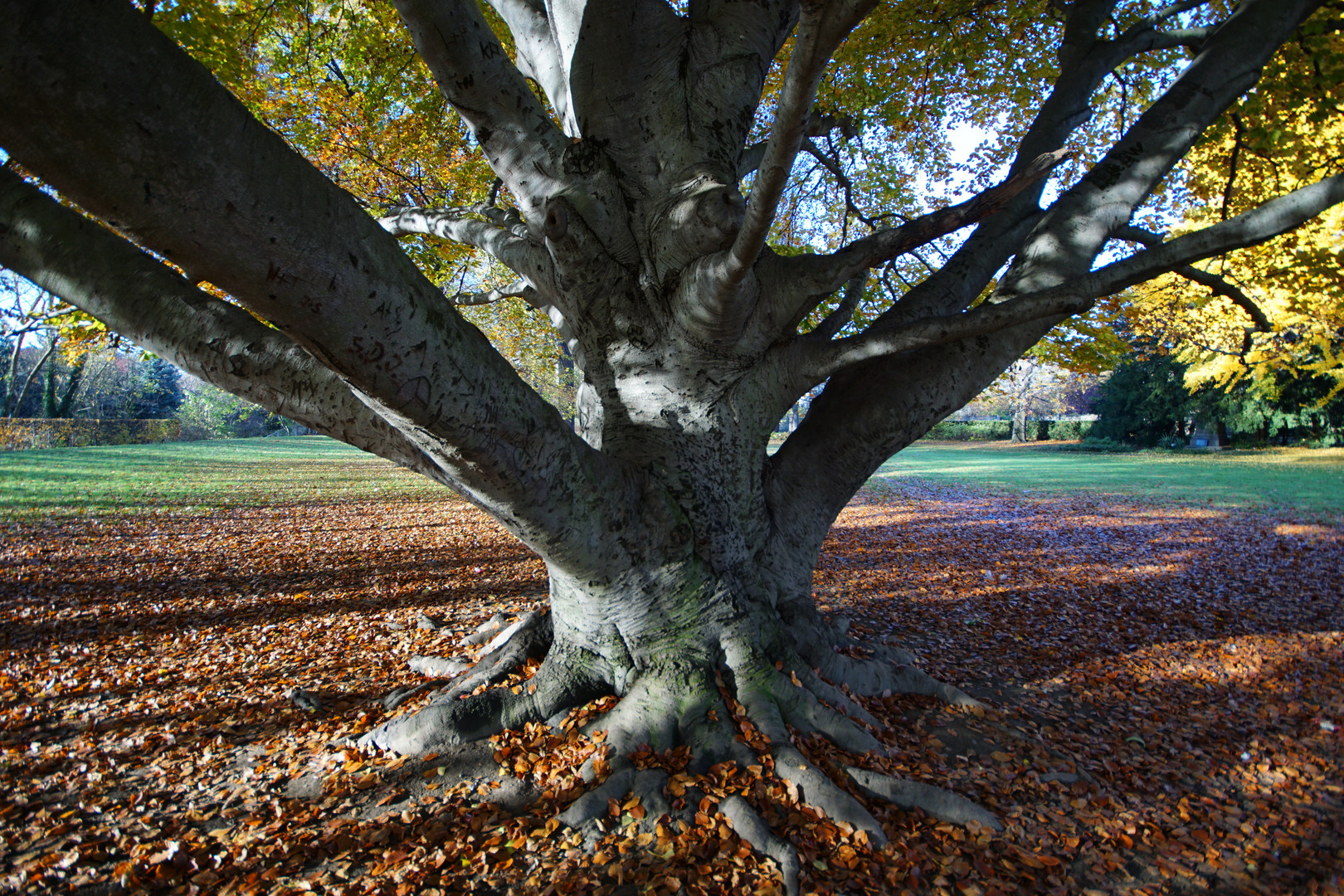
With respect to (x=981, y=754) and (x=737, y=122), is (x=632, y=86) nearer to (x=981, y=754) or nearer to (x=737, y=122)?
(x=737, y=122)

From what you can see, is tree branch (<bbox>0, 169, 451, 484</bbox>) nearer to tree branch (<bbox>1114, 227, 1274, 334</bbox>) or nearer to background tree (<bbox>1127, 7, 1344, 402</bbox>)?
tree branch (<bbox>1114, 227, 1274, 334</bbox>)

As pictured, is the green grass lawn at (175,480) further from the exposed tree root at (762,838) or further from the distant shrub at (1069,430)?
the distant shrub at (1069,430)

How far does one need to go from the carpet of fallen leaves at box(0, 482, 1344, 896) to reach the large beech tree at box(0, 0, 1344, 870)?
320 mm

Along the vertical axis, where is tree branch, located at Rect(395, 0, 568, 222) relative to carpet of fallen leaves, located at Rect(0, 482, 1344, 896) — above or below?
above

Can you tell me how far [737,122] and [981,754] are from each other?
3.97m

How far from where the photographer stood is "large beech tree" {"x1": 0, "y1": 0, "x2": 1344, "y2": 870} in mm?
1718

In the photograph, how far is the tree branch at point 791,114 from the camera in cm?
156

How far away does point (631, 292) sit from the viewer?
11.6 feet

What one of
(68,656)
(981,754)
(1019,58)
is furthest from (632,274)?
(1019,58)

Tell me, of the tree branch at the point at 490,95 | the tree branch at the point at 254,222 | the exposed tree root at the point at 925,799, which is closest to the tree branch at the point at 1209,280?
the exposed tree root at the point at 925,799

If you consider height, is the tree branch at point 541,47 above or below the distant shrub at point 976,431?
above

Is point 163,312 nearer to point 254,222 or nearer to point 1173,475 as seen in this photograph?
point 254,222

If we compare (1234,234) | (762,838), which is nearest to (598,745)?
(762,838)

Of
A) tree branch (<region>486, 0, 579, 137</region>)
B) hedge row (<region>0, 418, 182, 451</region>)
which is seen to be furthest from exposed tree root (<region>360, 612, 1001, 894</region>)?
hedge row (<region>0, 418, 182, 451</region>)
